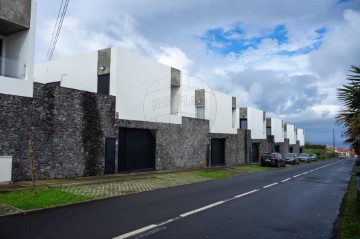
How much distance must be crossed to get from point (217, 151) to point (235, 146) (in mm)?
3964

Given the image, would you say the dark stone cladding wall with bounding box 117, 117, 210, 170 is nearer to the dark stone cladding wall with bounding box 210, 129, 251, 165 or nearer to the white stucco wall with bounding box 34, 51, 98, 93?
the dark stone cladding wall with bounding box 210, 129, 251, 165

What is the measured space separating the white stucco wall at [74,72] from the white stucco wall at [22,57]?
5791mm

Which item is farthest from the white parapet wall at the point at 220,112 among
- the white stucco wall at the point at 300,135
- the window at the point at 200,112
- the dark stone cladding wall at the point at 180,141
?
the white stucco wall at the point at 300,135

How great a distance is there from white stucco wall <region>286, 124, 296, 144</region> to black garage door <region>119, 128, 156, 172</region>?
50.5 metres

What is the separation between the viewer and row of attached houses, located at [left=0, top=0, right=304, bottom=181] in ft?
47.9

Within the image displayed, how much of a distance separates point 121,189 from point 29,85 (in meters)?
6.19

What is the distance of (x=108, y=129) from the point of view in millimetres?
19219

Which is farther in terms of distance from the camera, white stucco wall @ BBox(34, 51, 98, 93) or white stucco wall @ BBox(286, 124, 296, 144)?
white stucco wall @ BBox(286, 124, 296, 144)

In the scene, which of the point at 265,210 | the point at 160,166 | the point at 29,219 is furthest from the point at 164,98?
the point at 29,219

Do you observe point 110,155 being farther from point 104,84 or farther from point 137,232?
point 137,232

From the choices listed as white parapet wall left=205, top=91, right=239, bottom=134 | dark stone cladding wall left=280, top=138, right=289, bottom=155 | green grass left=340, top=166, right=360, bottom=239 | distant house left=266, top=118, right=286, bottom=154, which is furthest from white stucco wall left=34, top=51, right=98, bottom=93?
dark stone cladding wall left=280, top=138, right=289, bottom=155

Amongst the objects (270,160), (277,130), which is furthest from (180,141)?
(277,130)

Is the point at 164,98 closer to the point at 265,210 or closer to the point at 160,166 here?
the point at 160,166

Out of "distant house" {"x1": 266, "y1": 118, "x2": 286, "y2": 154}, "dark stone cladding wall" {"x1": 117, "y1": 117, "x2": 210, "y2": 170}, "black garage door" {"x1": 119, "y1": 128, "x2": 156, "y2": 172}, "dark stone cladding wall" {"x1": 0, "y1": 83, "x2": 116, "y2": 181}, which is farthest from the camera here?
"distant house" {"x1": 266, "y1": 118, "x2": 286, "y2": 154}
